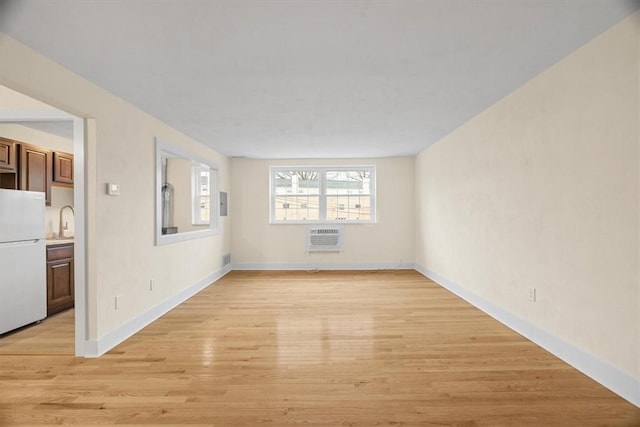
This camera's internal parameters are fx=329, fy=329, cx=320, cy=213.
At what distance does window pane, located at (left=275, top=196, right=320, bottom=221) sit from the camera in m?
6.90

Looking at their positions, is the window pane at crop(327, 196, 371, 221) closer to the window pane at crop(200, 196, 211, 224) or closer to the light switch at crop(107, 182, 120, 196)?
the window pane at crop(200, 196, 211, 224)

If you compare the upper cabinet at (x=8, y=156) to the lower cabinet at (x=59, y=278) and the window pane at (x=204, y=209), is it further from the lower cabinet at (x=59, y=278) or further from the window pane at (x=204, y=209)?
the window pane at (x=204, y=209)

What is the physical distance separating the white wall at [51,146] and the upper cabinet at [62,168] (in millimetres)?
134

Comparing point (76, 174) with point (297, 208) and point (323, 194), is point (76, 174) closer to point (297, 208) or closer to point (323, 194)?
point (297, 208)

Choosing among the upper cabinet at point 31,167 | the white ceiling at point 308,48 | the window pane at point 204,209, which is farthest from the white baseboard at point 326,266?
the white ceiling at point 308,48

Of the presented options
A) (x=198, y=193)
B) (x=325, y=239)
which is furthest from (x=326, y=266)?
(x=198, y=193)

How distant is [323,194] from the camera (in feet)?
22.6

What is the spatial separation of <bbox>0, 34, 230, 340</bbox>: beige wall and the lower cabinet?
1.26 meters

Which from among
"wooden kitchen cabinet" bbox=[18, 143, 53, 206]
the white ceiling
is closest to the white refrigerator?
"wooden kitchen cabinet" bbox=[18, 143, 53, 206]

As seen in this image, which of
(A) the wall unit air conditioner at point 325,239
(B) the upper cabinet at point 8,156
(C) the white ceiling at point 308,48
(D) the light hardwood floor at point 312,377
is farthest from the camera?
(A) the wall unit air conditioner at point 325,239

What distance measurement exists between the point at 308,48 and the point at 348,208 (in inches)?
189

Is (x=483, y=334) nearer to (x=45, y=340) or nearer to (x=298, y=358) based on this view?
(x=298, y=358)

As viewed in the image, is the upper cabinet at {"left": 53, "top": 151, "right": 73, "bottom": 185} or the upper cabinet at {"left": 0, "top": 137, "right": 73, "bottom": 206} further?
the upper cabinet at {"left": 53, "top": 151, "right": 73, "bottom": 185}

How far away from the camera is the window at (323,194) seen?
6.89 m
